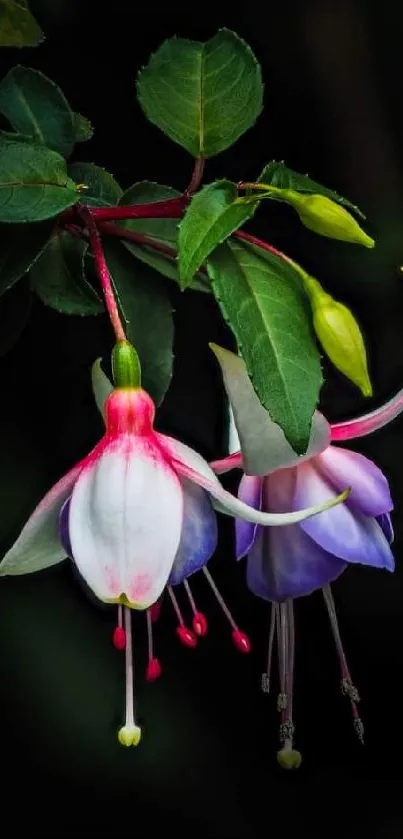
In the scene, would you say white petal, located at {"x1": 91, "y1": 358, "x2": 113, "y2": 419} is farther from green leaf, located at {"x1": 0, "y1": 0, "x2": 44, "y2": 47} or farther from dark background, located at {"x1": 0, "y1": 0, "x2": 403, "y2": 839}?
dark background, located at {"x1": 0, "y1": 0, "x2": 403, "y2": 839}

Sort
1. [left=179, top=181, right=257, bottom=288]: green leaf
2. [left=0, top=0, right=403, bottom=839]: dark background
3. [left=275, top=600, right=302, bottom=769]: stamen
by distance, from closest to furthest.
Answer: [left=179, top=181, right=257, bottom=288]: green leaf
[left=275, top=600, right=302, bottom=769]: stamen
[left=0, top=0, right=403, bottom=839]: dark background

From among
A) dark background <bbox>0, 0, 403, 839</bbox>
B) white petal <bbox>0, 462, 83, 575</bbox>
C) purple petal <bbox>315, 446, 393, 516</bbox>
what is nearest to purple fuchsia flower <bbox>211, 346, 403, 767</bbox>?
purple petal <bbox>315, 446, 393, 516</bbox>

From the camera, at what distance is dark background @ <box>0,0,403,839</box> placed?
115cm

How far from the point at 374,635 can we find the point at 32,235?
0.84 metres

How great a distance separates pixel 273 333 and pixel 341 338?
4cm

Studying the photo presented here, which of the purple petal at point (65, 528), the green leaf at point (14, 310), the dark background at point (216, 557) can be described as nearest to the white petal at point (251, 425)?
the purple petal at point (65, 528)

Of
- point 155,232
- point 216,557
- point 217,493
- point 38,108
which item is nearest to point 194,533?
point 217,493

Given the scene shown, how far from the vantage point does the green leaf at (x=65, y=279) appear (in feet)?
2.26

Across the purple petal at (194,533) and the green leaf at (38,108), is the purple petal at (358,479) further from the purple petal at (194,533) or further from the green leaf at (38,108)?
the green leaf at (38,108)

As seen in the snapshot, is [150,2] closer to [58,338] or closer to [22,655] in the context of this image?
[58,338]

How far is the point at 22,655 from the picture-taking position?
121 centimetres

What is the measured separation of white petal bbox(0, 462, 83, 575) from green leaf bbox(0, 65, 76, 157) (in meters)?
0.29

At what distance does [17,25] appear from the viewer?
0.73m

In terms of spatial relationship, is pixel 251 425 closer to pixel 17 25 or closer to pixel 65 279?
pixel 65 279
